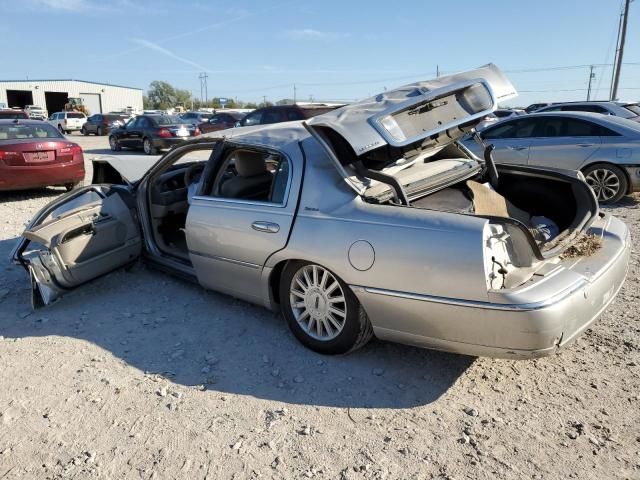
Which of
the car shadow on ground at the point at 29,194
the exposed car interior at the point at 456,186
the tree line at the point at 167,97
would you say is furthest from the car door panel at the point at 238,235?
the tree line at the point at 167,97

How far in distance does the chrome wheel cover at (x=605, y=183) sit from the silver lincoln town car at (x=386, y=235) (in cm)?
454

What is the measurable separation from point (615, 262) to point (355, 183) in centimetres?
170

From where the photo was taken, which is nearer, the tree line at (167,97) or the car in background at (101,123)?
the car in background at (101,123)

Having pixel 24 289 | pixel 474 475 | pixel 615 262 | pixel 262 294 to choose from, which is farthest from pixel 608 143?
pixel 24 289

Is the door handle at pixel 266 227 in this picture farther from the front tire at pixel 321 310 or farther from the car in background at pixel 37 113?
the car in background at pixel 37 113

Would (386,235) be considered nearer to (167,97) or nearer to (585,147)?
(585,147)

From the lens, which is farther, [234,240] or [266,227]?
[234,240]

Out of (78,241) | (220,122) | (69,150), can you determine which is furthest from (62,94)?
(78,241)

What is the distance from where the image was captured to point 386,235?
9.84 ft

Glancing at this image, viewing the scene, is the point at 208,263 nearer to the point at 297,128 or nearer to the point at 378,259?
the point at 297,128

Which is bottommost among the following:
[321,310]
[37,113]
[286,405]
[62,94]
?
[286,405]

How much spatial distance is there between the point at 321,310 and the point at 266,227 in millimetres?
684

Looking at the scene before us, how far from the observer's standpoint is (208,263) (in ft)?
13.4

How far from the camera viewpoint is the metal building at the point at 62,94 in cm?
6194
